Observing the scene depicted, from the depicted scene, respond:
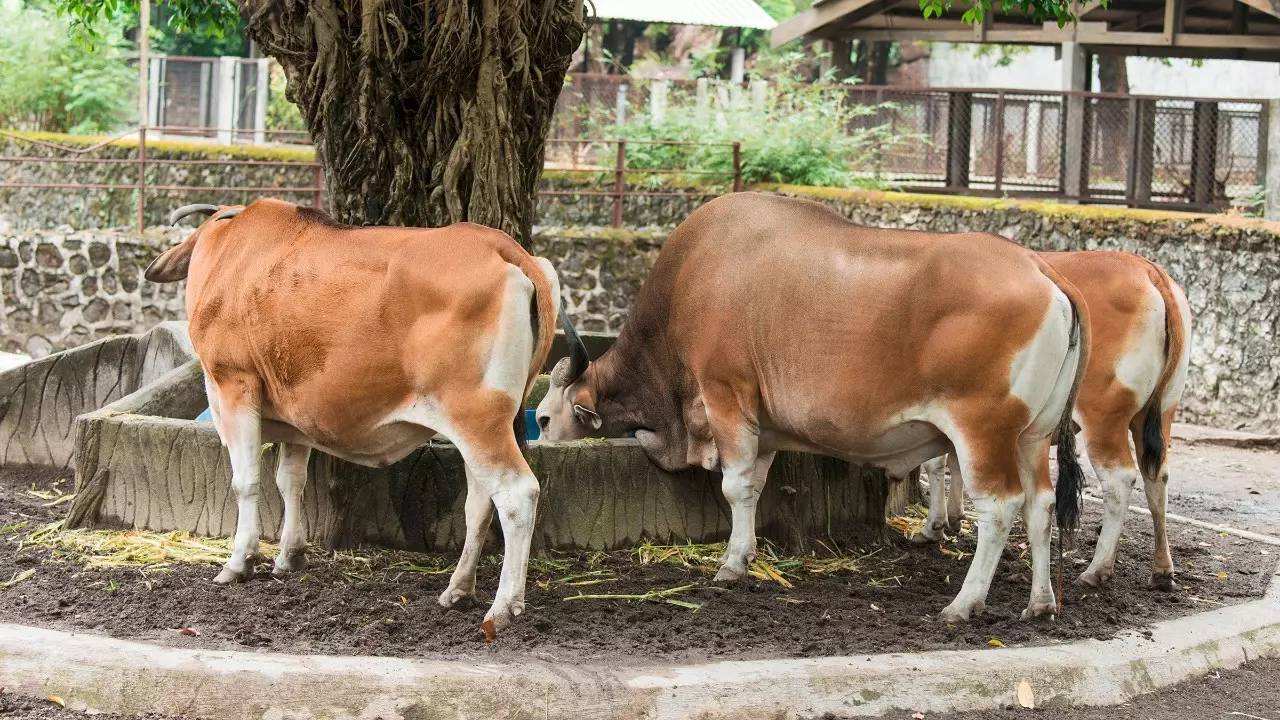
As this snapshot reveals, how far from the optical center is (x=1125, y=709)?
5145 millimetres

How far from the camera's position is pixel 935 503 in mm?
7234

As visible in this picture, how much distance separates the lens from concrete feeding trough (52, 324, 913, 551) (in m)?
6.39

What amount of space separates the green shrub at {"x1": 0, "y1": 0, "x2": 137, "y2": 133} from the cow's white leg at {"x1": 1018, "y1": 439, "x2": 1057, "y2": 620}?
2401 centimetres

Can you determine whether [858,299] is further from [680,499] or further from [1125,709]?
[1125,709]

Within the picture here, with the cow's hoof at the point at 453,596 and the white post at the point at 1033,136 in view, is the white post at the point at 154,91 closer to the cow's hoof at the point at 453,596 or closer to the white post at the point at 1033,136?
the white post at the point at 1033,136

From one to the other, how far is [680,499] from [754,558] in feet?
1.63

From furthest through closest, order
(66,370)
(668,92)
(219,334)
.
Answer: (668,92) → (66,370) → (219,334)

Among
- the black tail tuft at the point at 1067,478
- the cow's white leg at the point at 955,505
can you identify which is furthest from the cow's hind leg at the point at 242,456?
the cow's white leg at the point at 955,505

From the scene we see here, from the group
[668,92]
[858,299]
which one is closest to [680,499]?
[858,299]

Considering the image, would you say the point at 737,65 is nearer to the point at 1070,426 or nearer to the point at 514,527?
the point at 1070,426

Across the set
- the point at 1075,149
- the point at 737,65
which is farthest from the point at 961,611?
the point at 737,65

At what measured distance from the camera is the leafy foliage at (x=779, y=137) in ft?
58.2

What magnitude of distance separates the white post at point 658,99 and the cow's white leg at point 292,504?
1523 centimetres

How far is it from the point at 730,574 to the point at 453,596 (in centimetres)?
126
